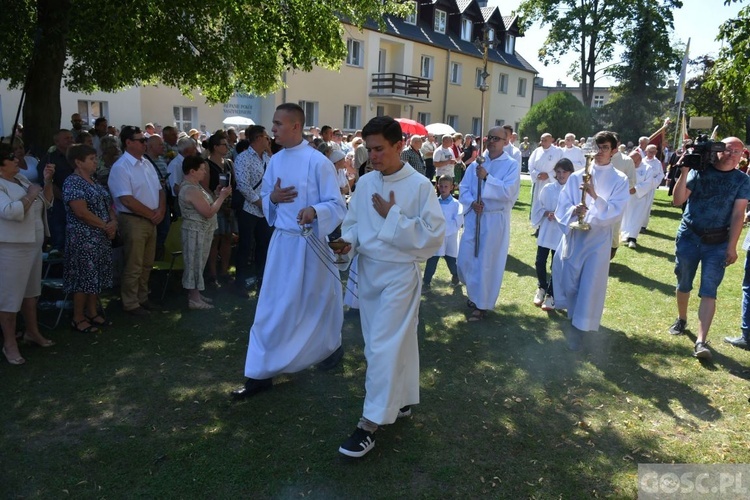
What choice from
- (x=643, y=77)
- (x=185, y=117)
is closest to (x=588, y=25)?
(x=643, y=77)

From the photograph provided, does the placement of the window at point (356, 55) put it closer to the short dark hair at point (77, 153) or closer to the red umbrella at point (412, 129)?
the red umbrella at point (412, 129)

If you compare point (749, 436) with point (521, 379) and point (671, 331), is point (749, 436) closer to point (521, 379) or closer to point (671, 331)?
point (521, 379)

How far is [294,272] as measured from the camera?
459 cm

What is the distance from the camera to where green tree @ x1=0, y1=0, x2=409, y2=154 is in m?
7.81

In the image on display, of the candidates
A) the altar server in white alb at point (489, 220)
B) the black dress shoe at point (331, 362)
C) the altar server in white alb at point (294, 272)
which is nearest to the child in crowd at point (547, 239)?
the altar server in white alb at point (489, 220)

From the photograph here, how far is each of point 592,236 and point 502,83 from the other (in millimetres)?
36164

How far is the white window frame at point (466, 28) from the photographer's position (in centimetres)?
3572

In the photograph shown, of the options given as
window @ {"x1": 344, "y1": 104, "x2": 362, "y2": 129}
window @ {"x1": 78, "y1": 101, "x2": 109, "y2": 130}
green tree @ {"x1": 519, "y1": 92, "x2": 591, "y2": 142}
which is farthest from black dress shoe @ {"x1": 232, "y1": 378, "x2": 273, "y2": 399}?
green tree @ {"x1": 519, "y1": 92, "x2": 591, "y2": 142}

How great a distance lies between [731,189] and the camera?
5.49 meters

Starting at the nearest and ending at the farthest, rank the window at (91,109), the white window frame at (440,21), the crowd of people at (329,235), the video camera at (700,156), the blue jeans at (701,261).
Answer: the crowd of people at (329,235) < the video camera at (700,156) < the blue jeans at (701,261) < the window at (91,109) < the white window frame at (440,21)

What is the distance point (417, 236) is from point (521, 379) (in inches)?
85.0

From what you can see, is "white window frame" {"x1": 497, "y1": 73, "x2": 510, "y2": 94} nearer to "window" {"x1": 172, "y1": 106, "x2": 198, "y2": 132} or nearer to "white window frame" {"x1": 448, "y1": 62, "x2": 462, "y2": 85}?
"white window frame" {"x1": 448, "y1": 62, "x2": 462, "y2": 85}

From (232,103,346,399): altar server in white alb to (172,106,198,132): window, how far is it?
1899cm

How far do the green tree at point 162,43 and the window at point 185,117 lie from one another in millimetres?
10775
